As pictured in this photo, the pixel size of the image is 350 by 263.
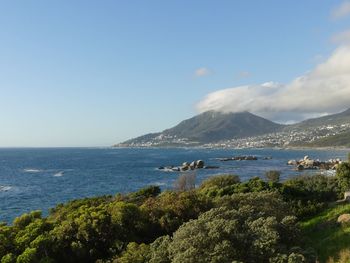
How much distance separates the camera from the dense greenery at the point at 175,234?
1565cm

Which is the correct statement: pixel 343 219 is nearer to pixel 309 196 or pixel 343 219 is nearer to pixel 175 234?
pixel 309 196

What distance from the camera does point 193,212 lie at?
2547 centimetres

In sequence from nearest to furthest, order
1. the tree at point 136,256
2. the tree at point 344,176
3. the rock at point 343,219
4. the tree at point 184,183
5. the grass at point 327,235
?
1. the tree at point 136,256
2. the grass at point 327,235
3. the rock at point 343,219
4. the tree at point 344,176
5. the tree at point 184,183

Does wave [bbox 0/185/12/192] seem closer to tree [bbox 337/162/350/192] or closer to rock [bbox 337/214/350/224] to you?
tree [bbox 337/162/350/192]

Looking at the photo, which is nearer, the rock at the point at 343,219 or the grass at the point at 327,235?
the grass at the point at 327,235

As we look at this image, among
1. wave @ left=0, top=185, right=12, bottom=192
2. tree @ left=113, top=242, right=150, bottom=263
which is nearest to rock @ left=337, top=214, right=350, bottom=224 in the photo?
tree @ left=113, top=242, right=150, bottom=263

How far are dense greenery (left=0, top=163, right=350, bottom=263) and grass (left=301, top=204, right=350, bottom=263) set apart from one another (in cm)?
10

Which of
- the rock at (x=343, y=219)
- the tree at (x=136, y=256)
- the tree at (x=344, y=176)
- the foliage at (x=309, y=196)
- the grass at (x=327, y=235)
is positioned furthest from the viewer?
the tree at (x=344, y=176)

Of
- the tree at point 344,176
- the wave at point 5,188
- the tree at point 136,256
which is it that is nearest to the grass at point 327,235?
the tree at point 136,256

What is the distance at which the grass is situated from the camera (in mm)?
19938

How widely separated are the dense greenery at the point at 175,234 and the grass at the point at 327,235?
0.10 metres

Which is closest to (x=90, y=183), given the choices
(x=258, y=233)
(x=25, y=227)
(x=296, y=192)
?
(x=296, y=192)

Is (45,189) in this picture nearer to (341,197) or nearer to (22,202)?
(22,202)

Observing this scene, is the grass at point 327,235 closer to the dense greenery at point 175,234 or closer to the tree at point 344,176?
the dense greenery at point 175,234
